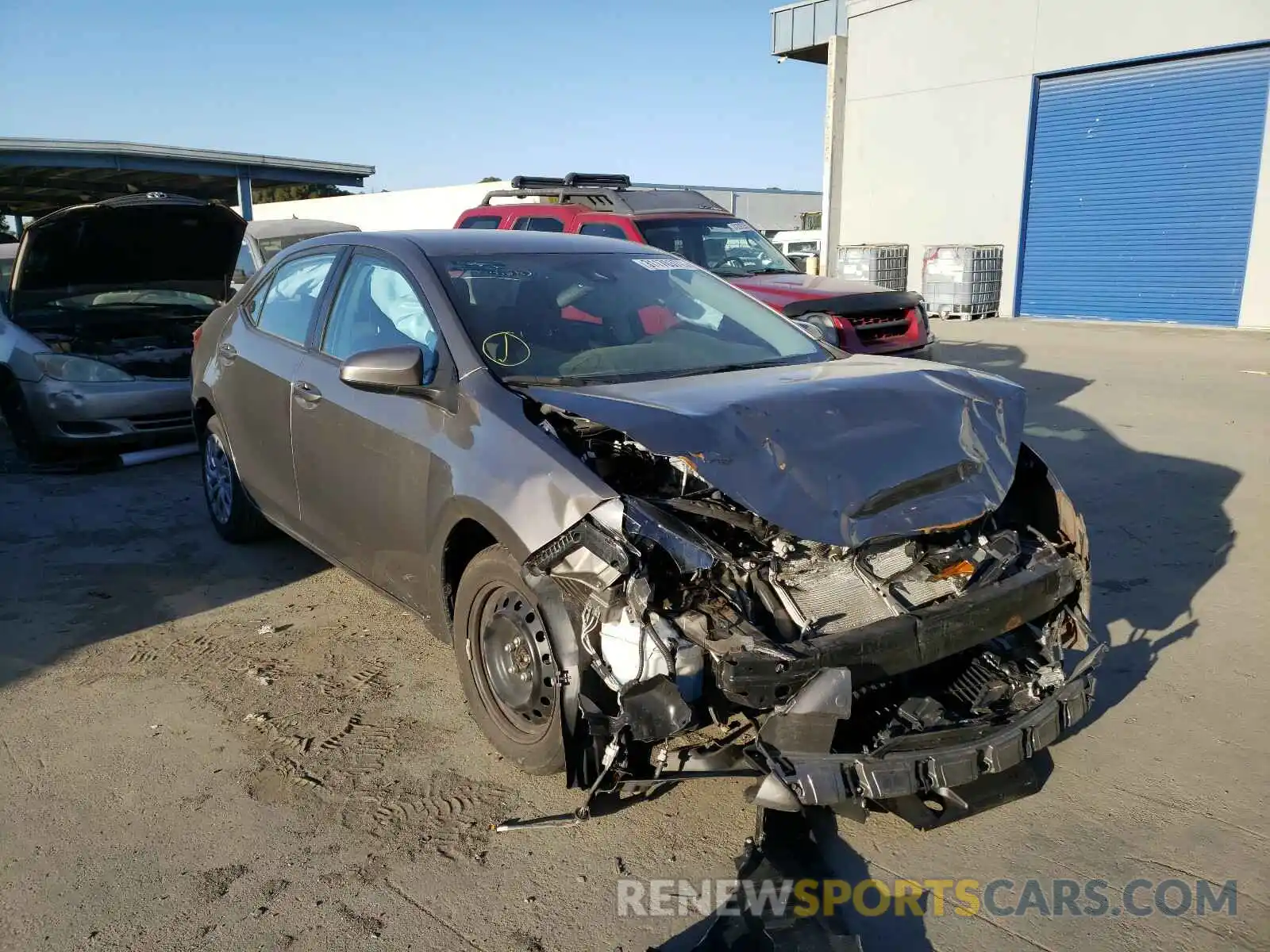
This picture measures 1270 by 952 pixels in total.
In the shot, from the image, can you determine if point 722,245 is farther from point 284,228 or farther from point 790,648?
point 790,648

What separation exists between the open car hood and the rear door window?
325cm

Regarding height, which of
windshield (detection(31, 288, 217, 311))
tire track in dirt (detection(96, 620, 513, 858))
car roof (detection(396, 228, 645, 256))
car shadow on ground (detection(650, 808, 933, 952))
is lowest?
tire track in dirt (detection(96, 620, 513, 858))

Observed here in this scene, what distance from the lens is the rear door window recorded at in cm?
471

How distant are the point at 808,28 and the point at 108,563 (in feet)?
74.1

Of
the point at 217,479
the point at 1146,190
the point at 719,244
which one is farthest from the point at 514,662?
the point at 1146,190

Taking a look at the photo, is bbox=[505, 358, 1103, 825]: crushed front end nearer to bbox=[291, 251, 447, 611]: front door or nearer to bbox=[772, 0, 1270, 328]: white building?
bbox=[291, 251, 447, 611]: front door

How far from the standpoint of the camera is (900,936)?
2645mm

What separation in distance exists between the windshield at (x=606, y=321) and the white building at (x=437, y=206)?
76.7 feet

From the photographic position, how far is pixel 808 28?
939 inches

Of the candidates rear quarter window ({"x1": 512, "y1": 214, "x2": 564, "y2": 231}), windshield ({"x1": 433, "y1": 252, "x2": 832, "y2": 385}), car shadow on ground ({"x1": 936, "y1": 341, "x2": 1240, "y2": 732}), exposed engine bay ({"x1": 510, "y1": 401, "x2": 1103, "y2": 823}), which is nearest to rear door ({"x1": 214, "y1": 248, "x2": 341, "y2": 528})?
windshield ({"x1": 433, "y1": 252, "x2": 832, "y2": 385})

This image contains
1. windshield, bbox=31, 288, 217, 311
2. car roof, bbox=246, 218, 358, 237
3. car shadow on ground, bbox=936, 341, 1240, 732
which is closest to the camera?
car shadow on ground, bbox=936, 341, 1240, 732

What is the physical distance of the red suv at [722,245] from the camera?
8.52m

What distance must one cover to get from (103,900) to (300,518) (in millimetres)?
2112

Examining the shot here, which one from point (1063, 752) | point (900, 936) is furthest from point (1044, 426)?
point (900, 936)
